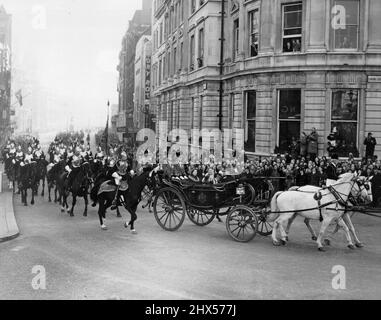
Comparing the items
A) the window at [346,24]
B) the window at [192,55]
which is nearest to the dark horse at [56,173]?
the window at [346,24]

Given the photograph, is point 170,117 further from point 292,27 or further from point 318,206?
point 318,206

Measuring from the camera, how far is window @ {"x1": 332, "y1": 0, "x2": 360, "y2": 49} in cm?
2552

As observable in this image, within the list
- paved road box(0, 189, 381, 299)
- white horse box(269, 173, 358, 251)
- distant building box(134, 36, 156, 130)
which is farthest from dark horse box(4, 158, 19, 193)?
distant building box(134, 36, 156, 130)

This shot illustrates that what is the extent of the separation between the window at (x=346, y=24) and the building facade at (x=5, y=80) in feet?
168

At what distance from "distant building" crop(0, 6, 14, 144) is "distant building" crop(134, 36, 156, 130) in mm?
16936

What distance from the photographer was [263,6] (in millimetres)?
27297

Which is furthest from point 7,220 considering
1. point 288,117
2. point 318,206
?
point 288,117

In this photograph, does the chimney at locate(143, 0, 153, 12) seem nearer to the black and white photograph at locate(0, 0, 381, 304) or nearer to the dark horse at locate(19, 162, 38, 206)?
the black and white photograph at locate(0, 0, 381, 304)

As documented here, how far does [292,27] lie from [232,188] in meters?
15.3

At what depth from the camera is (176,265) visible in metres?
10.2

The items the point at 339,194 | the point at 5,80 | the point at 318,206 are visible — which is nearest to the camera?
the point at 339,194

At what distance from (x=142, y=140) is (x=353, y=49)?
3072 cm
